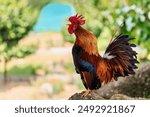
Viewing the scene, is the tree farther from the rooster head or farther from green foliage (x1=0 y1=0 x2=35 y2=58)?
the rooster head

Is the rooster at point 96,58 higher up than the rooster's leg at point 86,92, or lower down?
higher up

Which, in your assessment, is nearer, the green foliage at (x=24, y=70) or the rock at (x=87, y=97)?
the rock at (x=87, y=97)

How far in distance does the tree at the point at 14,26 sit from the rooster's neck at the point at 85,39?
451 mm

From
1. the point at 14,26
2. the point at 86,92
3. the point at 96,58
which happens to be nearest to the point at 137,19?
the point at 96,58

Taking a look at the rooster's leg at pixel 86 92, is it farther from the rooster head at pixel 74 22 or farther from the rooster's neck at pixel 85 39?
the rooster head at pixel 74 22

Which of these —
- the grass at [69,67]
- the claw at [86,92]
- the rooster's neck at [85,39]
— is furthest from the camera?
the grass at [69,67]

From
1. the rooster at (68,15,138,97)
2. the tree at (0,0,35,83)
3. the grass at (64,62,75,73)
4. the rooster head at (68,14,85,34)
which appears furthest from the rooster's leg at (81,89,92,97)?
the tree at (0,0,35,83)

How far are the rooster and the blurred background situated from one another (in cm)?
20

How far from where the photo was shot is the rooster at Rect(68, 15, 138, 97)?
5.46 meters

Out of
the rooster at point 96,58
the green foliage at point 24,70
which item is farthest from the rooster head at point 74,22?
the green foliage at point 24,70

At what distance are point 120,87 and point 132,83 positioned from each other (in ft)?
0.26

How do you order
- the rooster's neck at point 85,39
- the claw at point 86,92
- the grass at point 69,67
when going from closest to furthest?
the rooster's neck at point 85,39 < the claw at point 86,92 < the grass at point 69,67

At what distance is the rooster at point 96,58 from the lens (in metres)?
5.46

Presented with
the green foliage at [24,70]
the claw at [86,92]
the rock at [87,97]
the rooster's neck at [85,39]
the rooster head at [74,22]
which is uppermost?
the rooster head at [74,22]
